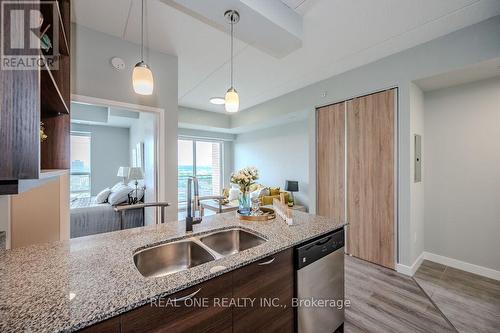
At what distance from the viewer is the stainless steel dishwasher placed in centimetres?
141

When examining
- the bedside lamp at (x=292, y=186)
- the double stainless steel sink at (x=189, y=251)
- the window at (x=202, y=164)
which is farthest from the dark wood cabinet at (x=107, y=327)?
the window at (x=202, y=164)

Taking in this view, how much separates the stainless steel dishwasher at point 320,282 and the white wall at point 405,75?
4.85 ft

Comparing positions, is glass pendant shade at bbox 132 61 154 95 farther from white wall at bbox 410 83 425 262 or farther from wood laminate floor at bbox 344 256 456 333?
white wall at bbox 410 83 425 262

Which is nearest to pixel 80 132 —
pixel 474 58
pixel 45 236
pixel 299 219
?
pixel 45 236

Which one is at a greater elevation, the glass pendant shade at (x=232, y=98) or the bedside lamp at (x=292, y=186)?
the glass pendant shade at (x=232, y=98)

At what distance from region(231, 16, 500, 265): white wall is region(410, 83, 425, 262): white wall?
0.07 m

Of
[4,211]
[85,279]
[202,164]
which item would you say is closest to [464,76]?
[85,279]

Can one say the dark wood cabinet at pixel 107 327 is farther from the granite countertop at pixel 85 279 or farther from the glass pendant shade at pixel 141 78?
the glass pendant shade at pixel 141 78

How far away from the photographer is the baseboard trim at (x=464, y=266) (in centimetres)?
251

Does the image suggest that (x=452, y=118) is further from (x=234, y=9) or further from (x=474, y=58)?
(x=234, y=9)

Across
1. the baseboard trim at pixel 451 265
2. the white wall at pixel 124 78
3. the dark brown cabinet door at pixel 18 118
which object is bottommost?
the baseboard trim at pixel 451 265

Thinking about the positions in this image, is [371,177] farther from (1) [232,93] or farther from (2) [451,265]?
(1) [232,93]

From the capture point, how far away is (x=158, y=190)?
2609mm

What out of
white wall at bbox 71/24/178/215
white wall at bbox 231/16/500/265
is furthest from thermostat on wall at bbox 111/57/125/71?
white wall at bbox 231/16/500/265
